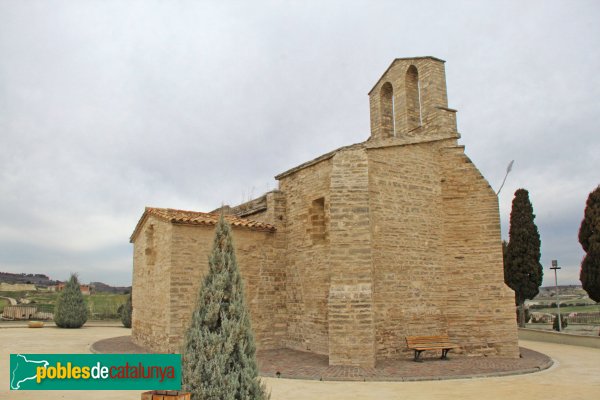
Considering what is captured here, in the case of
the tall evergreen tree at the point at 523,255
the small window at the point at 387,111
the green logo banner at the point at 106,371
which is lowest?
the green logo banner at the point at 106,371

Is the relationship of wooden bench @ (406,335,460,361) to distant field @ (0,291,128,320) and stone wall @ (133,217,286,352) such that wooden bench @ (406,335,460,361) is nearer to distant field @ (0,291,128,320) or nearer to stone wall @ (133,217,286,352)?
stone wall @ (133,217,286,352)

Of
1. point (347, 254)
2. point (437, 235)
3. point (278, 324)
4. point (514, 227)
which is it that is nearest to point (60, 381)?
point (347, 254)

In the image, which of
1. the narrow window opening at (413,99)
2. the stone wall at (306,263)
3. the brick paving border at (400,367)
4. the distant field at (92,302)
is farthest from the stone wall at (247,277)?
the distant field at (92,302)

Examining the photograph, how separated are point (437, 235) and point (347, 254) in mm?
3338

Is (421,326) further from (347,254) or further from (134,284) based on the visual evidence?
(134,284)

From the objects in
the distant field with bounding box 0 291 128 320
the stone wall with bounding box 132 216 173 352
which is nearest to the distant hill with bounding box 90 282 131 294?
the distant field with bounding box 0 291 128 320

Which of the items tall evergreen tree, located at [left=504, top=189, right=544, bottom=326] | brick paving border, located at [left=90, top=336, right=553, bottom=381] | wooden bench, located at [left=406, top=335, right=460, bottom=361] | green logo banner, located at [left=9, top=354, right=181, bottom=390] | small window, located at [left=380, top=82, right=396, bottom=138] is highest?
small window, located at [left=380, top=82, right=396, bottom=138]

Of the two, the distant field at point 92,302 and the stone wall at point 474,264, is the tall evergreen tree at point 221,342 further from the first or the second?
the distant field at point 92,302

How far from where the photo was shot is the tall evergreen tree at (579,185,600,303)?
54.4 feet

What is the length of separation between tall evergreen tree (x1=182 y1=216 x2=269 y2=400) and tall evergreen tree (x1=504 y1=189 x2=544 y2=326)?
1784cm

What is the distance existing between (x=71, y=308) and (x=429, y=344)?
16.2m

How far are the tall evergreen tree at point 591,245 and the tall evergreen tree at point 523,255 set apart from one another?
2420 mm

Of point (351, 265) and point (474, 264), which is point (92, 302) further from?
point (474, 264)

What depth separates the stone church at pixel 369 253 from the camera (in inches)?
450
